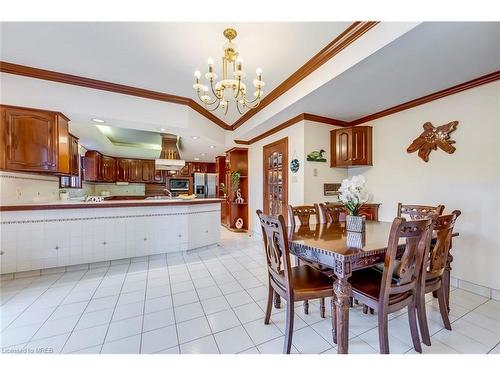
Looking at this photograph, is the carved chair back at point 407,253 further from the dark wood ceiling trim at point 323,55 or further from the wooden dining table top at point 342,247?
the dark wood ceiling trim at point 323,55

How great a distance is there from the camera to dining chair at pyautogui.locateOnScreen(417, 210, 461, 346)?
1.44 m

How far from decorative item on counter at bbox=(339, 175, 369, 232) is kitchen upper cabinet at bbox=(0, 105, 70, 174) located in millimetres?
3622

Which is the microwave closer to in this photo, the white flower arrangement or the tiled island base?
Answer: the tiled island base

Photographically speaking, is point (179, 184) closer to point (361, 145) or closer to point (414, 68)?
point (361, 145)

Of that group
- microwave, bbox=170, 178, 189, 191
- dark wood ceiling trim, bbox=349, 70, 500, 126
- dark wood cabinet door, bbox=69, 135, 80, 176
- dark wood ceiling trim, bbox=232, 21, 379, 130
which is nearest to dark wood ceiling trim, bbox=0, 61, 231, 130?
dark wood cabinet door, bbox=69, 135, 80, 176

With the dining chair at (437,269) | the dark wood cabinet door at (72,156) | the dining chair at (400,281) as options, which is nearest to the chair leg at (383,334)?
the dining chair at (400,281)

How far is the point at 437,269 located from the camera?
158cm

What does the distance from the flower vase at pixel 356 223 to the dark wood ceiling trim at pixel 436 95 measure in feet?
7.22

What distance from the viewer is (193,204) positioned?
354cm

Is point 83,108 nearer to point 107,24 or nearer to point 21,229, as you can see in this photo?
point 107,24

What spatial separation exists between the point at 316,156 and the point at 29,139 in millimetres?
4043

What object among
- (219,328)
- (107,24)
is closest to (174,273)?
(219,328)

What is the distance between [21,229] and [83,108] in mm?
1723

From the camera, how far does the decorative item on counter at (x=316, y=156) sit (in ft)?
11.1
